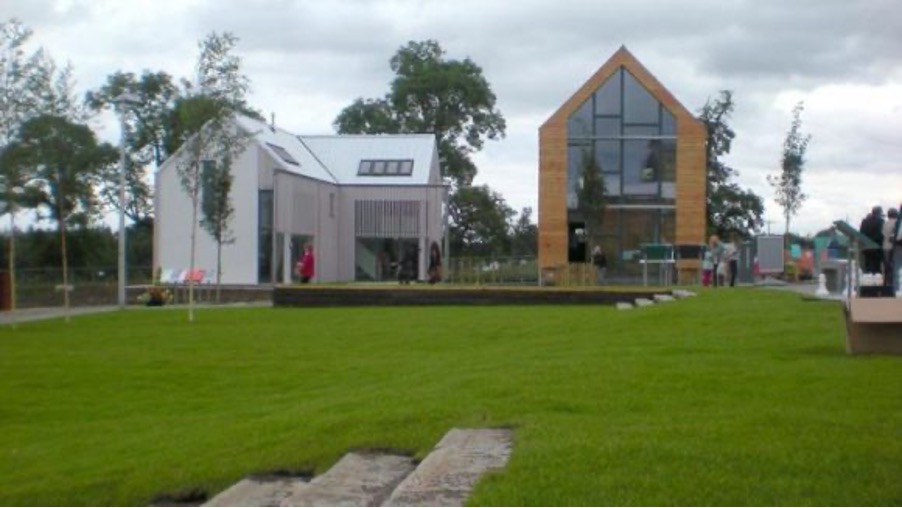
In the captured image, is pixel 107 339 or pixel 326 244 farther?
pixel 326 244

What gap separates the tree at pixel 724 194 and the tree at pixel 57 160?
3836 centimetres

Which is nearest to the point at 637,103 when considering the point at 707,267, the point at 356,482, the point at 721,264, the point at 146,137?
the point at 707,267

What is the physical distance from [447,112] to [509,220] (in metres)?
8.13

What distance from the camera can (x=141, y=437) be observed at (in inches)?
516

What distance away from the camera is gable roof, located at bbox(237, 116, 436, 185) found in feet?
218

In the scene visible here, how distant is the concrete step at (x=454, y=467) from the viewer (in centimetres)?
744

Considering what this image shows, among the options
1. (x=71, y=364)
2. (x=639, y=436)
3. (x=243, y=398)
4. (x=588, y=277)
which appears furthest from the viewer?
(x=588, y=277)

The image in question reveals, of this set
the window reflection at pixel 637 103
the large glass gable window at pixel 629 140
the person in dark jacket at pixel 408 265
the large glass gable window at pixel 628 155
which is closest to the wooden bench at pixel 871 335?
the large glass gable window at pixel 628 155

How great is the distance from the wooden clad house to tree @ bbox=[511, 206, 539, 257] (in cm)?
3699

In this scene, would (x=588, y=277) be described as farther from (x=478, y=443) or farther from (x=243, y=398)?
(x=478, y=443)

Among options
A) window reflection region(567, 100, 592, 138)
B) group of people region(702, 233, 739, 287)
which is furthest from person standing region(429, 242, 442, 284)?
group of people region(702, 233, 739, 287)

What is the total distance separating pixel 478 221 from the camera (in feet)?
283

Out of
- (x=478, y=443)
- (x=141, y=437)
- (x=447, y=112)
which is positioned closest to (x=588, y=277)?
(x=141, y=437)

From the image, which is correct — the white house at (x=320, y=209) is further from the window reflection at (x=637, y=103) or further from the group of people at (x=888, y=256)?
the group of people at (x=888, y=256)
